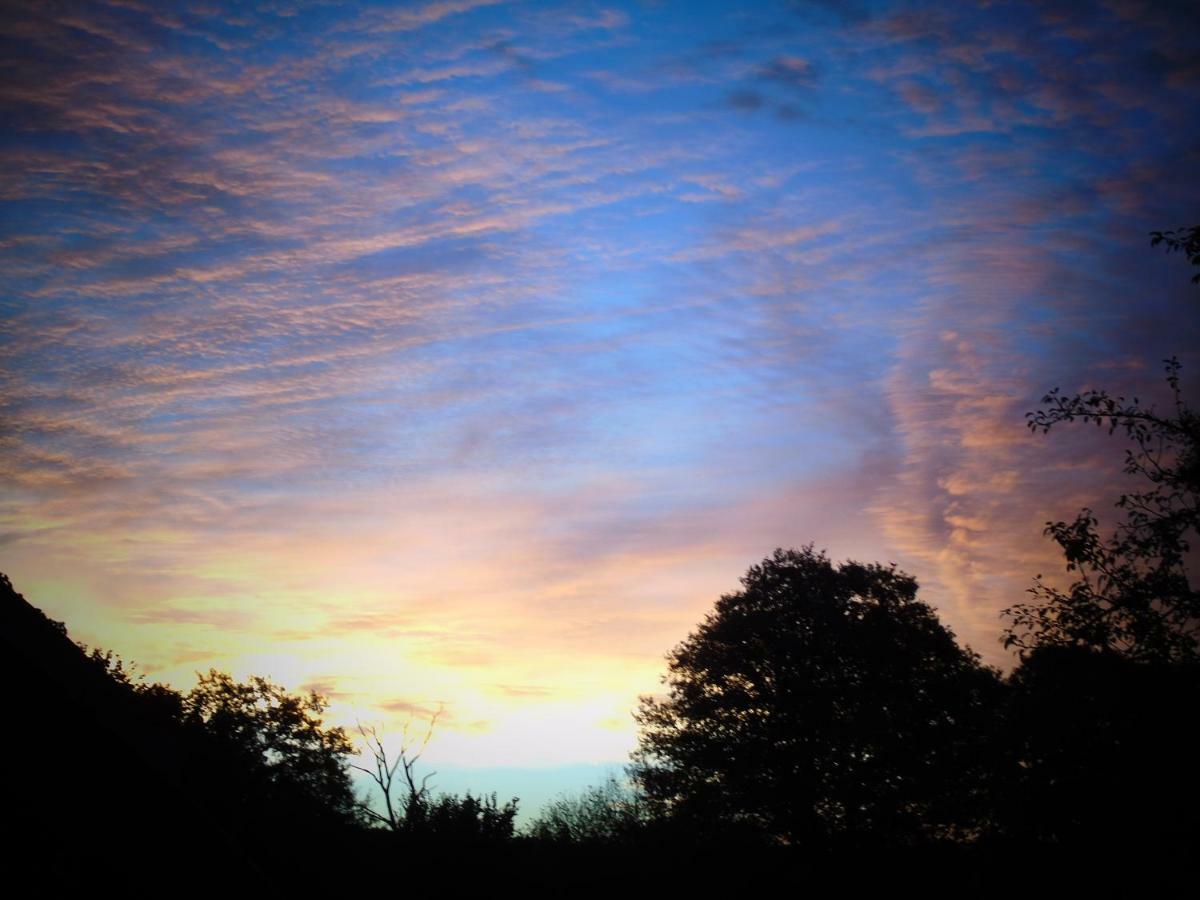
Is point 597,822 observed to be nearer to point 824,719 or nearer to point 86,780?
point 824,719

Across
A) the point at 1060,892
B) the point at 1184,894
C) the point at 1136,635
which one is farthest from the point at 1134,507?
the point at 1060,892

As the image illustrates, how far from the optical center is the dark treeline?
335 centimetres

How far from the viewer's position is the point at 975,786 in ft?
86.5

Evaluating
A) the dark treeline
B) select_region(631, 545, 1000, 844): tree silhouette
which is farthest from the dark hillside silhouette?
select_region(631, 545, 1000, 844): tree silhouette

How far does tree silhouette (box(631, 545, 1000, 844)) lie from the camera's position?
26.4 meters

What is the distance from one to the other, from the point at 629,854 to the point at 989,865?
49.9 ft

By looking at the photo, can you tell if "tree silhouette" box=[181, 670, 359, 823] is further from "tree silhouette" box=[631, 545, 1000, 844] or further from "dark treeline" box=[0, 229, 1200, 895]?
"tree silhouette" box=[631, 545, 1000, 844]

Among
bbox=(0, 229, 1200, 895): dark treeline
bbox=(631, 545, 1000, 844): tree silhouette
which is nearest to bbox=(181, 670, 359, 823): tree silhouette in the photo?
bbox=(0, 229, 1200, 895): dark treeline

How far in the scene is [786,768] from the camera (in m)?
27.3

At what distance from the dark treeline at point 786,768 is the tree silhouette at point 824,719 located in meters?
0.09

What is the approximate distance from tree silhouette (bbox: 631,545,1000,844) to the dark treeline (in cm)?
9

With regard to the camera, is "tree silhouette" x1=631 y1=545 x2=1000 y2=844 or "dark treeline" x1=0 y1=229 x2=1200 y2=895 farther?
"tree silhouette" x1=631 y1=545 x2=1000 y2=844

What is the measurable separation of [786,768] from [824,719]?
2.85 meters

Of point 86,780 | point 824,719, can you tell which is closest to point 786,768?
point 824,719
